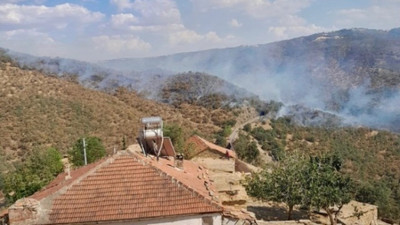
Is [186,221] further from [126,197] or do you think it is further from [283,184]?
[283,184]

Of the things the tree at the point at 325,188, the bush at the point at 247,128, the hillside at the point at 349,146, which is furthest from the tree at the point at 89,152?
the bush at the point at 247,128

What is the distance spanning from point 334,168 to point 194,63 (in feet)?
420

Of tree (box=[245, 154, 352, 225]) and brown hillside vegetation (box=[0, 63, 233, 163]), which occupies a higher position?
brown hillside vegetation (box=[0, 63, 233, 163])

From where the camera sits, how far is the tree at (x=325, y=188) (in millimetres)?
22141

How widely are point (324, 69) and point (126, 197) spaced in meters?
97.9

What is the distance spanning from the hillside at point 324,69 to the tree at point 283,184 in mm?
47867

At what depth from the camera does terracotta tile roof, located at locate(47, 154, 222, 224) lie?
1235 centimetres

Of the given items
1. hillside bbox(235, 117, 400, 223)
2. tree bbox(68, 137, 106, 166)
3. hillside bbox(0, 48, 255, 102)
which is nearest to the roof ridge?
tree bbox(68, 137, 106, 166)

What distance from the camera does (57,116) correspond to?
4572 centimetres

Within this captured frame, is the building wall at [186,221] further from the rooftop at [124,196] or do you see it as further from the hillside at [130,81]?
the hillside at [130,81]

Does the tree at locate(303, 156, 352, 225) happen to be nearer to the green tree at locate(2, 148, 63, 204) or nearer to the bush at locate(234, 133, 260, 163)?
the green tree at locate(2, 148, 63, 204)

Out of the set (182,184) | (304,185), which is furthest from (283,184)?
(182,184)

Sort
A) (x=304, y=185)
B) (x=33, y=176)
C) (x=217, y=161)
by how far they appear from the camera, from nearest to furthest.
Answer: (x=304, y=185) → (x=33, y=176) → (x=217, y=161)

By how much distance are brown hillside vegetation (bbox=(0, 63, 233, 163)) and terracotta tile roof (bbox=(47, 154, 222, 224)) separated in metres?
24.1
